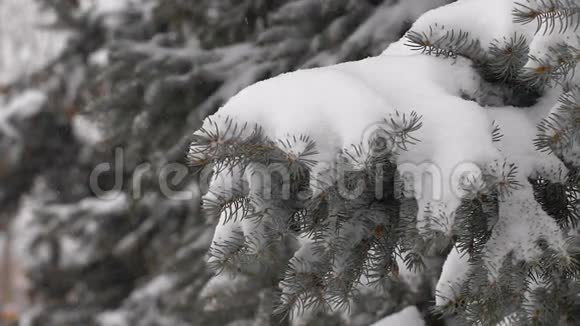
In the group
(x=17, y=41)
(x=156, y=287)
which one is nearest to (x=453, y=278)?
(x=156, y=287)

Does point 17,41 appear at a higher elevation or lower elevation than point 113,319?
higher

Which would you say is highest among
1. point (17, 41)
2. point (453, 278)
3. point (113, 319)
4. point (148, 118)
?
point (17, 41)

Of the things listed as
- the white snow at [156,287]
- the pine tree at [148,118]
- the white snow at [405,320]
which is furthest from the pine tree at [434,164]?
the white snow at [156,287]

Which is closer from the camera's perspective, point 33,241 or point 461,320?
point 461,320

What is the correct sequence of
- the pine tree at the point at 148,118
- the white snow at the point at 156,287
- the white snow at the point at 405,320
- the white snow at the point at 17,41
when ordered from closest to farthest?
1. the white snow at the point at 405,320
2. the pine tree at the point at 148,118
3. the white snow at the point at 156,287
4. the white snow at the point at 17,41

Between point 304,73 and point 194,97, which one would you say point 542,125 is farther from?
point 194,97

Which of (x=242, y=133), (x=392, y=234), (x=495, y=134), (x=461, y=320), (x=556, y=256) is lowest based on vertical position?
(x=461, y=320)

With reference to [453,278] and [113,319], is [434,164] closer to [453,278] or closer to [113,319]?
[453,278]

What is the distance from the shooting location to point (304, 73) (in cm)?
134

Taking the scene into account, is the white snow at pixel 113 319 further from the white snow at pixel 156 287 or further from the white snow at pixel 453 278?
the white snow at pixel 453 278

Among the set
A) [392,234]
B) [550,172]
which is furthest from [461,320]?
[550,172]

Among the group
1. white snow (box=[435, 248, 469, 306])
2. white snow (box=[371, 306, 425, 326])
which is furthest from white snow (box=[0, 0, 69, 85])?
white snow (box=[435, 248, 469, 306])

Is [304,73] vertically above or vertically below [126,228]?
above

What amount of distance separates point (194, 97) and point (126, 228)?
1189 mm
